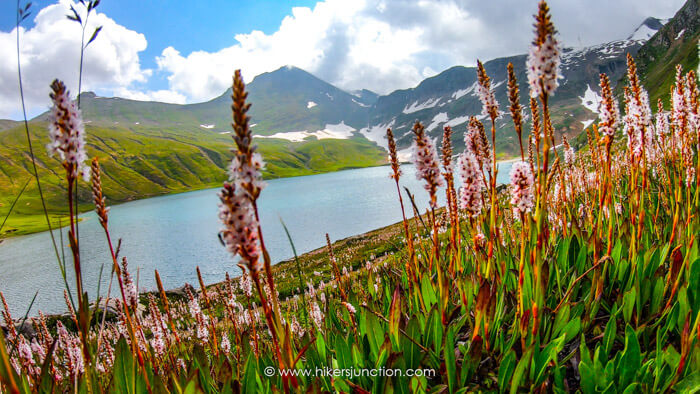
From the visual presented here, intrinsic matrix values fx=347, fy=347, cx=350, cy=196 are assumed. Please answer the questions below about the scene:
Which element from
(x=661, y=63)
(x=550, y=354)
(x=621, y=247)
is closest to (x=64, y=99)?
(x=550, y=354)

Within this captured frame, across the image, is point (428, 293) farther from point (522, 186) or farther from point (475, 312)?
point (522, 186)

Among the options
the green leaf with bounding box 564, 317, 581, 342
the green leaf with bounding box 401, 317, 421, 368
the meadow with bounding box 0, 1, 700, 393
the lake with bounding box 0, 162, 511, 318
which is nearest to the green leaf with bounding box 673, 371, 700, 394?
the meadow with bounding box 0, 1, 700, 393

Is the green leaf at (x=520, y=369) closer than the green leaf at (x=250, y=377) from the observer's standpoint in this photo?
Yes

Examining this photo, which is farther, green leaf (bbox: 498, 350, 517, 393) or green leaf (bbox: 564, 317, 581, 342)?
green leaf (bbox: 564, 317, 581, 342)

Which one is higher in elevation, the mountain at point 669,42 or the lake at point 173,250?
the mountain at point 669,42

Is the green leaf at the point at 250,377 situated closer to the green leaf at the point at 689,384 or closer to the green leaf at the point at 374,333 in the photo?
the green leaf at the point at 374,333

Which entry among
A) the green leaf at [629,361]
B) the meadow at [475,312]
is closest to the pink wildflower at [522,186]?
the meadow at [475,312]

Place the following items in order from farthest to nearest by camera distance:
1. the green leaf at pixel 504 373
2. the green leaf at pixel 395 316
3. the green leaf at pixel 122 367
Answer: the green leaf at pixel 395 316, the green leaf at pixel 122 367, the green leaf at pixel 504 373

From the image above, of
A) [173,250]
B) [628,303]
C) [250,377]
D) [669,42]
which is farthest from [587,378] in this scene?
[669,42]

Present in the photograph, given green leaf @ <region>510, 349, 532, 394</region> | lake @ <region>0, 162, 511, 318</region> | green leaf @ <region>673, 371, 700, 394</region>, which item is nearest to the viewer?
green leaf @ <region>673, 371, 700, 394</region>

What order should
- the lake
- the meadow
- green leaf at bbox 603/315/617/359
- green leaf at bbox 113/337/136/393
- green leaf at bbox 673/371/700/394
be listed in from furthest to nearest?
the lake, green leaf at bbox 113/337/136/393, green leaf at bbox 603/315/617/359, green leaf at bbox 673/371/700/394, the meadow

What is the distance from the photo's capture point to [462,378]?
2312 mm

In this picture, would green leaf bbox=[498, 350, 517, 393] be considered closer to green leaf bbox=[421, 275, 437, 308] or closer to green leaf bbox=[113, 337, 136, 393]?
green leaf bbox=[421, 275, 437, 308]

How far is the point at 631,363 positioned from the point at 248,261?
7.63 feet
